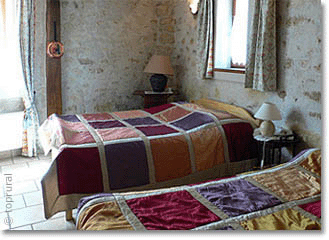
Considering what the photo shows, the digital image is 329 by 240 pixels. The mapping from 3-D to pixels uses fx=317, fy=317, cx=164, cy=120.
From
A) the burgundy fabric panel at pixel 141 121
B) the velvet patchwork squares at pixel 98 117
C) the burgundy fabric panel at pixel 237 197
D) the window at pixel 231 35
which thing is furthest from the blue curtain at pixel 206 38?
the burgundy fabric panel at pixel 237 197

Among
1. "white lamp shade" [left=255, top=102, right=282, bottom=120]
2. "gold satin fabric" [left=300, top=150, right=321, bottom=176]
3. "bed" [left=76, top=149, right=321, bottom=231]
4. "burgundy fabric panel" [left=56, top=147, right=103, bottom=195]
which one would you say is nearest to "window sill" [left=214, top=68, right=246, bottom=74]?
"white lamp shade" [left=255, top=102, right=282, bottom=120]

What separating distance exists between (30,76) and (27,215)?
167 centimetres

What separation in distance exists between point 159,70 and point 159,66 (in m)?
0.05

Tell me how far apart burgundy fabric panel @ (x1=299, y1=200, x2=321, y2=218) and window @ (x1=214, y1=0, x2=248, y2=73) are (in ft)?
5.27

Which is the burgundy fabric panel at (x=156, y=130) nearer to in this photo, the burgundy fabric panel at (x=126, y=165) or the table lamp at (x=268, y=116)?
the burgundy fabric panel at (x=126, y=165)

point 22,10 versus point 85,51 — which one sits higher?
Answer: point 22,10

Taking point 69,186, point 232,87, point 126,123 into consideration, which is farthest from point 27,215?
point 232,87

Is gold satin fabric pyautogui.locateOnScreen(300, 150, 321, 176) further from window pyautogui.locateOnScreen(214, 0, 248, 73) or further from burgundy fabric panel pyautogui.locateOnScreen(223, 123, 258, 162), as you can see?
window pyautogui.locateOnScreen(214, 0, 248, 73)

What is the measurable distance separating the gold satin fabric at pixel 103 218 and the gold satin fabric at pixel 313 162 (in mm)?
1061

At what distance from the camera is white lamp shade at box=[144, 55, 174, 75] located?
3.61m

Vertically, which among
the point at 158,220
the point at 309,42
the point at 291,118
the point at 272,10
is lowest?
the point at 158,220

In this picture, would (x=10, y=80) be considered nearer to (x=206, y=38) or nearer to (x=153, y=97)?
(x=153, y=97)

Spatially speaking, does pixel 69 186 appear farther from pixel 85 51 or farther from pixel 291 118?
pixel 85 51

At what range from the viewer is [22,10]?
3031 mm
